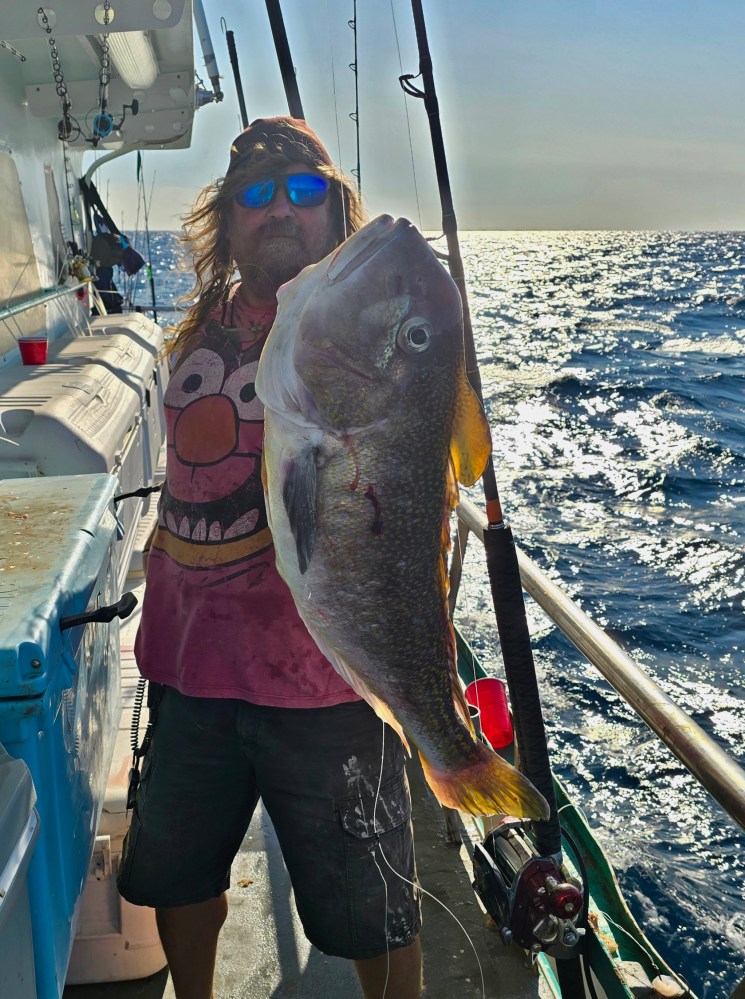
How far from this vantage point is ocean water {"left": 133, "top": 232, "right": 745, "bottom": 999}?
516 centimetres

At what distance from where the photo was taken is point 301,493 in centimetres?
152

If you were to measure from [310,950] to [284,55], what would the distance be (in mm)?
3037

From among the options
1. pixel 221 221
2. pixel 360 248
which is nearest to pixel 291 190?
pixel 221 221

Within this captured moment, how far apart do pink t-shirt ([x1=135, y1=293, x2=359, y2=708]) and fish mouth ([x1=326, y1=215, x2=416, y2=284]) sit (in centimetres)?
57

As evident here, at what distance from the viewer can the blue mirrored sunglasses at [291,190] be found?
6.47 feet

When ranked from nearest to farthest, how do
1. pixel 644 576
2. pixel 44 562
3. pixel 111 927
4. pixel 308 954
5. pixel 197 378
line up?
pixel 44 562 < pixel 197 378 < pixel 111 927 < pixel 308 954 < pixel 644 576

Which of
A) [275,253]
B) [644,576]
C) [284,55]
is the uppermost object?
[284,55]

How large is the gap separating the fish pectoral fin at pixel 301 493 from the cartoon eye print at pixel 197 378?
1.91 ft

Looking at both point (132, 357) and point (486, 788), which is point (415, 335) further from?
point (132, 357)

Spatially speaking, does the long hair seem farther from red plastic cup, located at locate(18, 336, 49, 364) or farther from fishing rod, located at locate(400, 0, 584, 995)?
red plastic cup, located at locate(18, 336, 49, 364)

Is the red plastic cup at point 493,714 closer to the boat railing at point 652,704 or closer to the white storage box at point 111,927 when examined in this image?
the boat railing at point 652,704

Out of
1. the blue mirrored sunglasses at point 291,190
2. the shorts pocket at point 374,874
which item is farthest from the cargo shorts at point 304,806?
the blue mirrored sunglasses at point 291,190

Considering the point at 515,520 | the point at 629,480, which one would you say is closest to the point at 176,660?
the point at 515,520

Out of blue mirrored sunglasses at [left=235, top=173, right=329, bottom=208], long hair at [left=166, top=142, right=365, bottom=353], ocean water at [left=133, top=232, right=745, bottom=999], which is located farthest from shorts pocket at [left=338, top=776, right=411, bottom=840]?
ocean water at [left=133, top=232, right=745, bottom=999]
